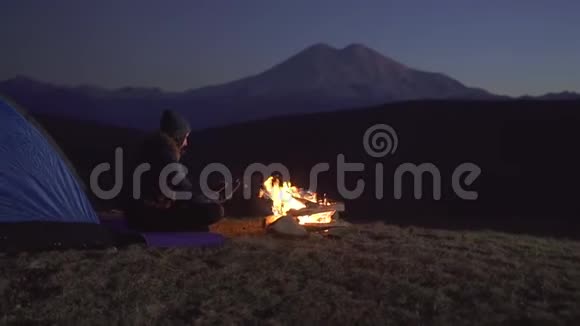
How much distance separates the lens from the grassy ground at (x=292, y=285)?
16.5ft

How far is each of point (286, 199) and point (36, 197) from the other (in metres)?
3.74

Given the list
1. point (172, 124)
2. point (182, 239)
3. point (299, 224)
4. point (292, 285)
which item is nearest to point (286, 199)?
point (299, 224)

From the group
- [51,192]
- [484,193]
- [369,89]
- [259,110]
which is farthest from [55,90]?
[51,192]

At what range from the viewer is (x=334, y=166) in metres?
23.4

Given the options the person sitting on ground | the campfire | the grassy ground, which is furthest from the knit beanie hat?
the campfire

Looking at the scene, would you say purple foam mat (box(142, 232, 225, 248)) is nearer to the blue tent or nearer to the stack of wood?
the blue tent

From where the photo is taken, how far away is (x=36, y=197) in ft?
24.0

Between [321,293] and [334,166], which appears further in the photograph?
[334,166]

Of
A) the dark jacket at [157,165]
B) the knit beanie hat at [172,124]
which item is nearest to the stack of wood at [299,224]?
the dark jacket at [157,165]

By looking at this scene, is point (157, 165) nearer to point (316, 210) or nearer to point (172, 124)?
point (172, 124)

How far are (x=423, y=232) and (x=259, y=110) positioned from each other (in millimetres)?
48926

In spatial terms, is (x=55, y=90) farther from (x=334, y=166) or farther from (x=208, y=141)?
(x=334, y=166)

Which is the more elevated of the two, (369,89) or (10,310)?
(369,89)

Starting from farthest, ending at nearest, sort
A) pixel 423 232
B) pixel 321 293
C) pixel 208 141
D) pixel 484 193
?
pixel 208 141
pixel 484 193
pixel 423 232
pixel 321 293
